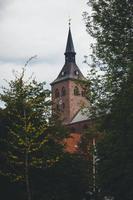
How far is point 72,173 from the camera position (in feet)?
105

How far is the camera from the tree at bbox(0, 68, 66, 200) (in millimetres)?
25047

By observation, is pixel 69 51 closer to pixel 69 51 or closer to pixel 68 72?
pixel 69 51

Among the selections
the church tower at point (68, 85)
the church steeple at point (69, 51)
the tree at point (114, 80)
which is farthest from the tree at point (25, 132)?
the church steeple at point (69, 51)

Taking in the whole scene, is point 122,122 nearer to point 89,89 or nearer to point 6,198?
point 89,89

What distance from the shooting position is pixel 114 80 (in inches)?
898

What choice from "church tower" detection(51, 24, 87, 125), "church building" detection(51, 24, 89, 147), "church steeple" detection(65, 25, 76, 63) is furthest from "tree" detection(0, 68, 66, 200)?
"church steeple" detection(65, 25, 76, 63)

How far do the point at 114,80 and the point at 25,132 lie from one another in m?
5.37

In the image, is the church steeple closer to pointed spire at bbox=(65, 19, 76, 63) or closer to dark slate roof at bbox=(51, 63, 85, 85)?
pointed spire at bbox=(65, 19, 76, 63)

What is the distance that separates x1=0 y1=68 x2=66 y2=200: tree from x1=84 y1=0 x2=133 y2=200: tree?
3510 mm

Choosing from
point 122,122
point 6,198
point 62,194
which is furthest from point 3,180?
point 122,122

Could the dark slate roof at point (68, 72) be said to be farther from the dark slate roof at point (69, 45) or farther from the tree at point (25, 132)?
the tree at point (25, 132)

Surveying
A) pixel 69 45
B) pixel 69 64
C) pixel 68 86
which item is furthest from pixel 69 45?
pixel 68 86

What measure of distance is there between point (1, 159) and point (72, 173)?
5.33 metres

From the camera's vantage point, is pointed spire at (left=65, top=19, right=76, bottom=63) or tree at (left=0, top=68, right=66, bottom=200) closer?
tree at (left=0, top=68, right=66, bottom=200)
